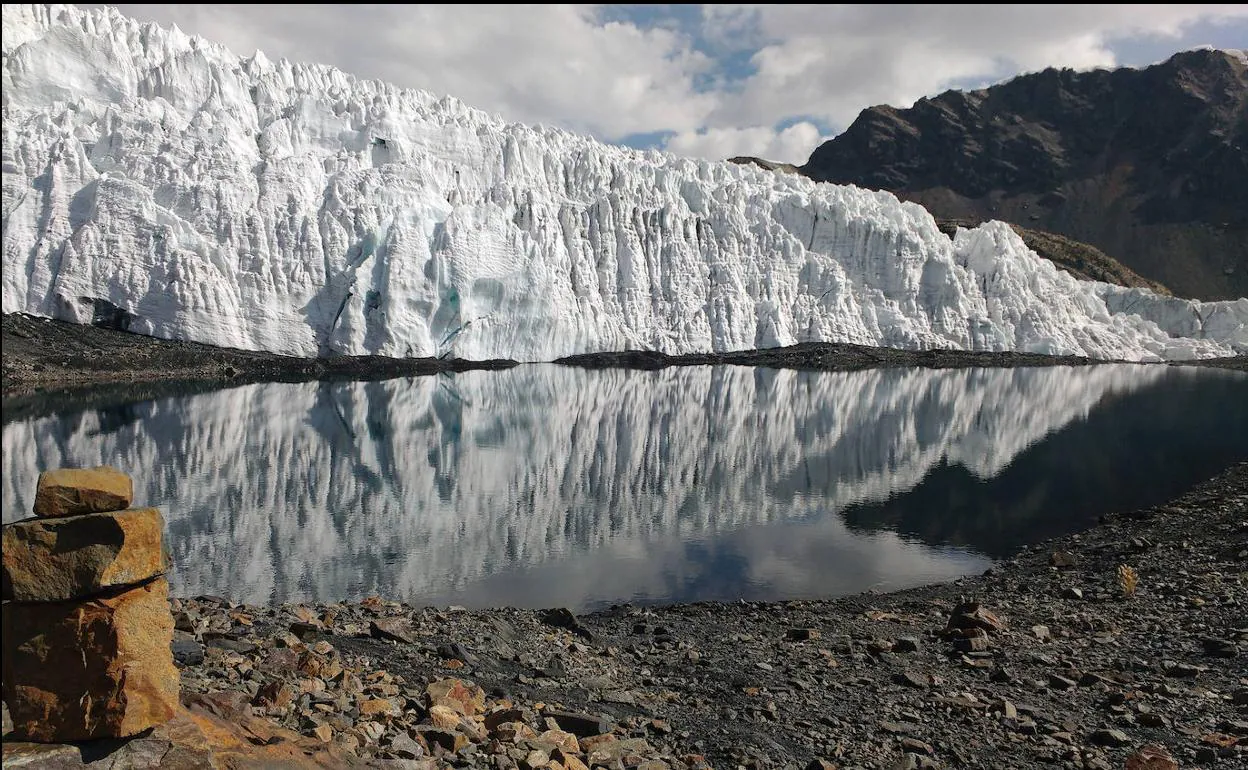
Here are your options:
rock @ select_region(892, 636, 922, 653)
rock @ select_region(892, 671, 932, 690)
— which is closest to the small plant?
rock @ select_region(892, 636, 922, 653)

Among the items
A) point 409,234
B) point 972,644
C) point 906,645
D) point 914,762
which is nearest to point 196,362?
point 409,234

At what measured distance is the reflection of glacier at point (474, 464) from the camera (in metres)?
17.4

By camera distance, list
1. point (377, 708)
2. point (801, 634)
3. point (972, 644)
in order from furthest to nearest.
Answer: point (801, 634) < point (972, 644) < point (377, 708)

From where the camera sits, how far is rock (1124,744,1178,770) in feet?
23.5

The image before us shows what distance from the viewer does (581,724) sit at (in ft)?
24.7

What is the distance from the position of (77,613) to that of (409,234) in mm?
64326

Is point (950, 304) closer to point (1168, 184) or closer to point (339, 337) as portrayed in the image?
point (339, 337)

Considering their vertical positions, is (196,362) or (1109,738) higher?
(196,362)

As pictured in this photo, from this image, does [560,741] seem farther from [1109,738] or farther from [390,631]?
[1109,738]

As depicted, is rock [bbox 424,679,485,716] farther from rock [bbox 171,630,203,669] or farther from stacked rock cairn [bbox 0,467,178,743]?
stacked rock cairn [bbox 0,467,178,743]

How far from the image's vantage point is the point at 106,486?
4391 mm

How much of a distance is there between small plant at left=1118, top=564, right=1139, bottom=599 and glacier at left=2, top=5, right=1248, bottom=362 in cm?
5773

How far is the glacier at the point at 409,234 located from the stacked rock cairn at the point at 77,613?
195 ft

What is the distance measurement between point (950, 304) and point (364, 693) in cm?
9021
